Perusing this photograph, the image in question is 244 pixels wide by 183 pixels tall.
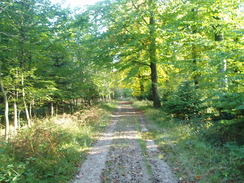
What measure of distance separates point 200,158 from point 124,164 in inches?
105

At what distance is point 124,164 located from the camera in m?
6.03

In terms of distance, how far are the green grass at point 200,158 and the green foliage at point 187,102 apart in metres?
2.75

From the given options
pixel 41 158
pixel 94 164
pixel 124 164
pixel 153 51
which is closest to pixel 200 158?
pixel 124 164

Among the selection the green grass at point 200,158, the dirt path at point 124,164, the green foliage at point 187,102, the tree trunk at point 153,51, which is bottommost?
the dirt path at point 124,164

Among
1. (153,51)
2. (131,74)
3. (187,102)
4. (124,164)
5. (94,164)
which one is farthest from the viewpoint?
(131,74)

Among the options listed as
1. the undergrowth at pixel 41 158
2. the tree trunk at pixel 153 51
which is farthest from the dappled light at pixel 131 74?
the tree trunk at pixel 153 51

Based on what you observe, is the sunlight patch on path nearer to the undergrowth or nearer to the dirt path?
the dirt path

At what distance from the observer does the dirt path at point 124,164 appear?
16.7 ft

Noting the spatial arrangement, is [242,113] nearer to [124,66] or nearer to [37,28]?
[37,28]

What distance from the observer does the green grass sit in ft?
15.3

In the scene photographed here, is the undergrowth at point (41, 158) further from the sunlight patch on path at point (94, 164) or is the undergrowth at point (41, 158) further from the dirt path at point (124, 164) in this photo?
the dirt path at point (124, 164)

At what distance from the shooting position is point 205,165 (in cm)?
534

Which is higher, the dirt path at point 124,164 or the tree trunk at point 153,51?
the tree trunk at point 153,51

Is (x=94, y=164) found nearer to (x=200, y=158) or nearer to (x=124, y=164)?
(x=124, y=164)
